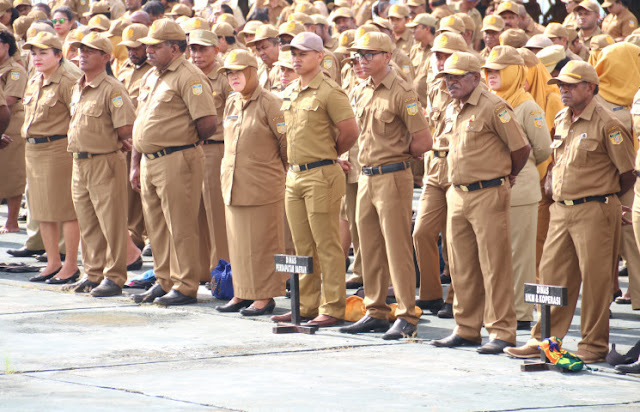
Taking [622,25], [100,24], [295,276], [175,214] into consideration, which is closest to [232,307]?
[175,214]

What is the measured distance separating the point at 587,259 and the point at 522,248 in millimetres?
1458

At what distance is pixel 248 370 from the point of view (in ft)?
26.0

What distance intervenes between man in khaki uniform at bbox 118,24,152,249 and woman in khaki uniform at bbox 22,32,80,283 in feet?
2.03

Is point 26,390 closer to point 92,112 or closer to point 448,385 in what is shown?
point 448,385

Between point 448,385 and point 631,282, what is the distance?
314 centimetres

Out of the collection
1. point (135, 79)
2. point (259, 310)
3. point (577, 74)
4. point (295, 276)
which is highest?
point (135, 79)

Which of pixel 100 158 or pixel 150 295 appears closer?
pixel 150 295

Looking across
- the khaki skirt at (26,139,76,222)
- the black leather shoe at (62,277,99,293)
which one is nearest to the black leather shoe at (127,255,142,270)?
the khaki skirt at (26,139,76,222)

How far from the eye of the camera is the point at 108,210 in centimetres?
1122

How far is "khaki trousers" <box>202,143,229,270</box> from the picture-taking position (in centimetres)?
1147

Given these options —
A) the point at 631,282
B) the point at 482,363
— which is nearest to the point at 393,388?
the point at 482,363

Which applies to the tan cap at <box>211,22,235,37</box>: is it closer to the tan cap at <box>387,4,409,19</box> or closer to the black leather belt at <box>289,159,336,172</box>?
the tan cap at <box>387,4,409,19</box>

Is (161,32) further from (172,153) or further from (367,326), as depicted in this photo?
(367,326)

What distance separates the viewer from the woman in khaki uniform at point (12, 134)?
43.3ft
